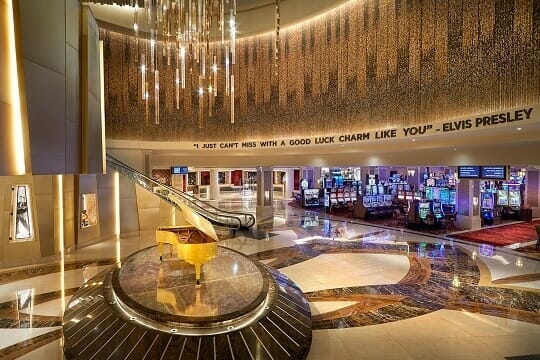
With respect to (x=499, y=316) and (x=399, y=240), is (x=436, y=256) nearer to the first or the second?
(x=399, y=240)

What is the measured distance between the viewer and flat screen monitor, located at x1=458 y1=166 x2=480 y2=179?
34.8 feet

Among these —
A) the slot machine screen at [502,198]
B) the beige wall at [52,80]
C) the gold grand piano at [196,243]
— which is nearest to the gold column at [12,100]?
the beige wall at [52,80]

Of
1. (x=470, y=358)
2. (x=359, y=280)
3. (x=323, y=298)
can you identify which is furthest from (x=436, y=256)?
(x=470, y=358)

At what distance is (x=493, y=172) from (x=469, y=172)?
0.93 metres

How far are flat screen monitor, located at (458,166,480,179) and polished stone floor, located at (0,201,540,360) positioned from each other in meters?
2.14

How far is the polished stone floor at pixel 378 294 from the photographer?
4371mm

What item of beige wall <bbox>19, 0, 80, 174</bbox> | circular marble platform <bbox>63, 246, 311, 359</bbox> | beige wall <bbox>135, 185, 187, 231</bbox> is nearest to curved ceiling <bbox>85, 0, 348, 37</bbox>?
beige wall <bbox>19, 0, 80, 174</bbox>

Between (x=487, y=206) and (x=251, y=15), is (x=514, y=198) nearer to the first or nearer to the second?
(x=487, y=206)

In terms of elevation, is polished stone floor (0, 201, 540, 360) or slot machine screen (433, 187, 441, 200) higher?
slot machine screen (433, 187, 441, 200)

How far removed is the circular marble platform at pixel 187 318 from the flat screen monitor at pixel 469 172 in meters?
7.93

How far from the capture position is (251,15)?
47.6 ft

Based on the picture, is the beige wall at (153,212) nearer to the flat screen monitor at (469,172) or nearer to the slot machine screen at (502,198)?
the flat screen monitor at (469,172)

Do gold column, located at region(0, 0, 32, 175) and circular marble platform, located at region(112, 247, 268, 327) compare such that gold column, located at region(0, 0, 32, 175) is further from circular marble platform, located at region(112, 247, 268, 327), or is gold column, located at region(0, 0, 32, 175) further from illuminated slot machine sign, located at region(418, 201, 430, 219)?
illuminated slot machine sign, located at region(418, 201, 430, 219)

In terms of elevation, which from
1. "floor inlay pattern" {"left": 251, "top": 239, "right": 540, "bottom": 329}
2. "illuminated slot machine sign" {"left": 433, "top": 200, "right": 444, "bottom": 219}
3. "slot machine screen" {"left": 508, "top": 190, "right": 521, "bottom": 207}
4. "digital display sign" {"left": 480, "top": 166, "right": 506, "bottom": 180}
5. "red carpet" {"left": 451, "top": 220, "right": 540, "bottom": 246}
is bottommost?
"floor inlay pattern" {"left": 251, "top": 239, "right": 540, "bottom": 329}
